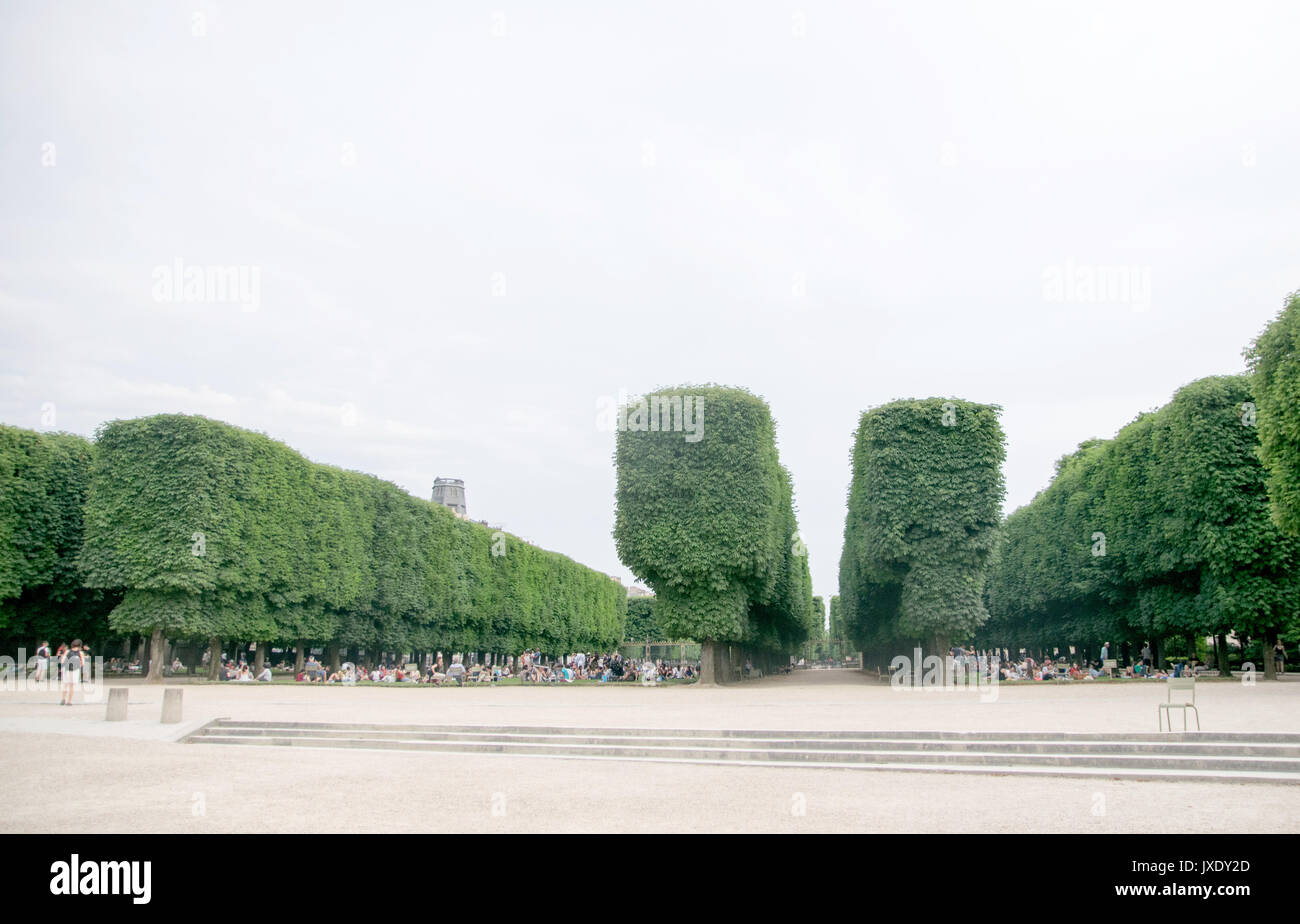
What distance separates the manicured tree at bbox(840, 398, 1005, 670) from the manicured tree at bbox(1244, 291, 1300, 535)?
35.6ft

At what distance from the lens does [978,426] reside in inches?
1547

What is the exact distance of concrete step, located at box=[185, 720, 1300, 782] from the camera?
44.0 feet

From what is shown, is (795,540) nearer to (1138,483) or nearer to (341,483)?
(1138,483)

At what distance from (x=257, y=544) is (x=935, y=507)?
30977 millimetres

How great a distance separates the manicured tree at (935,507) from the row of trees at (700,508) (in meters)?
5.12

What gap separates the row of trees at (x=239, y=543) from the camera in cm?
3856

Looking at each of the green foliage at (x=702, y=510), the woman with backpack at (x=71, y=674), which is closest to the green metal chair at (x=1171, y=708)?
the green foliage at (x=702, y=510)

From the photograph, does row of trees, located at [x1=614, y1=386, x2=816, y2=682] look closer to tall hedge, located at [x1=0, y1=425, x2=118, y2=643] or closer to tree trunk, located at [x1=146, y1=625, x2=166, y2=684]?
tree trunk, located at [x1=146, y1=625, x2=166, y2=684]

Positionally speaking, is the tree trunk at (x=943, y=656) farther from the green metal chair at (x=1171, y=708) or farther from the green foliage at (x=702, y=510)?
the green metal chair at (x=1171, y=708)

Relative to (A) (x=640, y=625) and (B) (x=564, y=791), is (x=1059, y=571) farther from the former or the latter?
(A) (x=640, y=625)

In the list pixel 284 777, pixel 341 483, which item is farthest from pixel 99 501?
pixel 284 777

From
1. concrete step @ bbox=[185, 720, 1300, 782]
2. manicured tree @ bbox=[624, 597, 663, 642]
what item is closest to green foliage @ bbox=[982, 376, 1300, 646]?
concrete step @ bbox=[185, 720, 1300, 782]
